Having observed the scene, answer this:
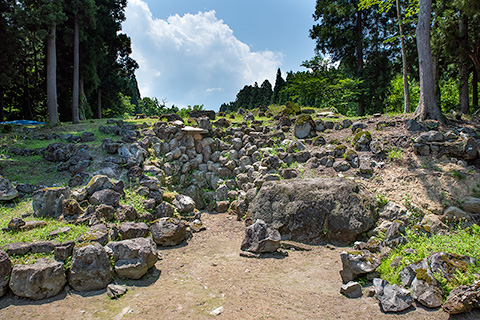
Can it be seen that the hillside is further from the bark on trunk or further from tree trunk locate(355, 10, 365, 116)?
tree trunk locate(355, 10, 365, 116)

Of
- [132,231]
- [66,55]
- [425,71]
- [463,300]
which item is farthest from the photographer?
[66,55]

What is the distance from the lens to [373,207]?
6.17 metres

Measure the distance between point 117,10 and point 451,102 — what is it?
27779mm

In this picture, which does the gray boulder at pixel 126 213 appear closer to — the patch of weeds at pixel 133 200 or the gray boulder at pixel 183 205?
the patch of weeds at pixel 133 200

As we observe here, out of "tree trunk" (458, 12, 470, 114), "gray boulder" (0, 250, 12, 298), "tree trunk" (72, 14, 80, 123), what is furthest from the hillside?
"tree trunk" (458, 12, 470, 114)

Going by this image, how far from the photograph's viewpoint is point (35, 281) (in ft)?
12.4

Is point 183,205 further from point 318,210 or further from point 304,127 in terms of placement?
point 304,127

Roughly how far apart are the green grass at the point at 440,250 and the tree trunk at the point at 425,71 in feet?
16.5

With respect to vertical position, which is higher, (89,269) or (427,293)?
(89,269)

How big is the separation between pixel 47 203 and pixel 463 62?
1950 cm

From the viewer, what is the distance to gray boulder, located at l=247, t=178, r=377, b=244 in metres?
5.82

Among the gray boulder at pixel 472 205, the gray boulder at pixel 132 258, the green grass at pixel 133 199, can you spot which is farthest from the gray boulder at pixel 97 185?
the gray boulder at pixel 472 205

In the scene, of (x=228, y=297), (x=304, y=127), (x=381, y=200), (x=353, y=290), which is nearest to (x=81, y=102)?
(x=304, y=127)

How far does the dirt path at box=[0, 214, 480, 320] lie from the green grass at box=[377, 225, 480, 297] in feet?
1.44
